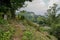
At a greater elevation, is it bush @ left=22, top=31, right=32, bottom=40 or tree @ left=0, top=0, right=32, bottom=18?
tree @ left=0, top=0, right=32, bottom=18

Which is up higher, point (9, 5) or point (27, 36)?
point (9, 5)

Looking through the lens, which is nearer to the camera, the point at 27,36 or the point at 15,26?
the point at 27,36

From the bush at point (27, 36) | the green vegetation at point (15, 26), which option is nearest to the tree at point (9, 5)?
the green vegetation at point (15, 26)

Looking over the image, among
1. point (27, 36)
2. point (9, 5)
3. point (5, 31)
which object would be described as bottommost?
point (27, 36)

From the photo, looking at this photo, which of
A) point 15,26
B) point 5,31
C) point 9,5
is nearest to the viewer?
point 5,31

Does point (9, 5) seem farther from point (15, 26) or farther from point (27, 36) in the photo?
→ point (27, 36)

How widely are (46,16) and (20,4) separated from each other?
1728cm

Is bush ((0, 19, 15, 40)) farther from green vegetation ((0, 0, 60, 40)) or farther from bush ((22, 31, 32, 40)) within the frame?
bush ((22, 31, 32, 40))

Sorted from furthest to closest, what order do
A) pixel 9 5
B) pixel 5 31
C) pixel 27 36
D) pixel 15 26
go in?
pixel 9 5, pixel 15 26, pixel 5 31, pixel 27 36

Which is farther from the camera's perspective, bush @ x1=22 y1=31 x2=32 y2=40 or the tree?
the tree

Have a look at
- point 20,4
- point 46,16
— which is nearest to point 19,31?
point 20,4

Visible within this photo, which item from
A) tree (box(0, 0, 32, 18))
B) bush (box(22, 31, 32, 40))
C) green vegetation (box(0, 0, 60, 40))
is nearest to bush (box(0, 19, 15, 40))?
green vegetation (box(0, 0, 60, 40))

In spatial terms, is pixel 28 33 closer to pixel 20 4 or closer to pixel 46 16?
pixel 20 4

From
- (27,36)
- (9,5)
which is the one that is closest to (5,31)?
(27,36)
